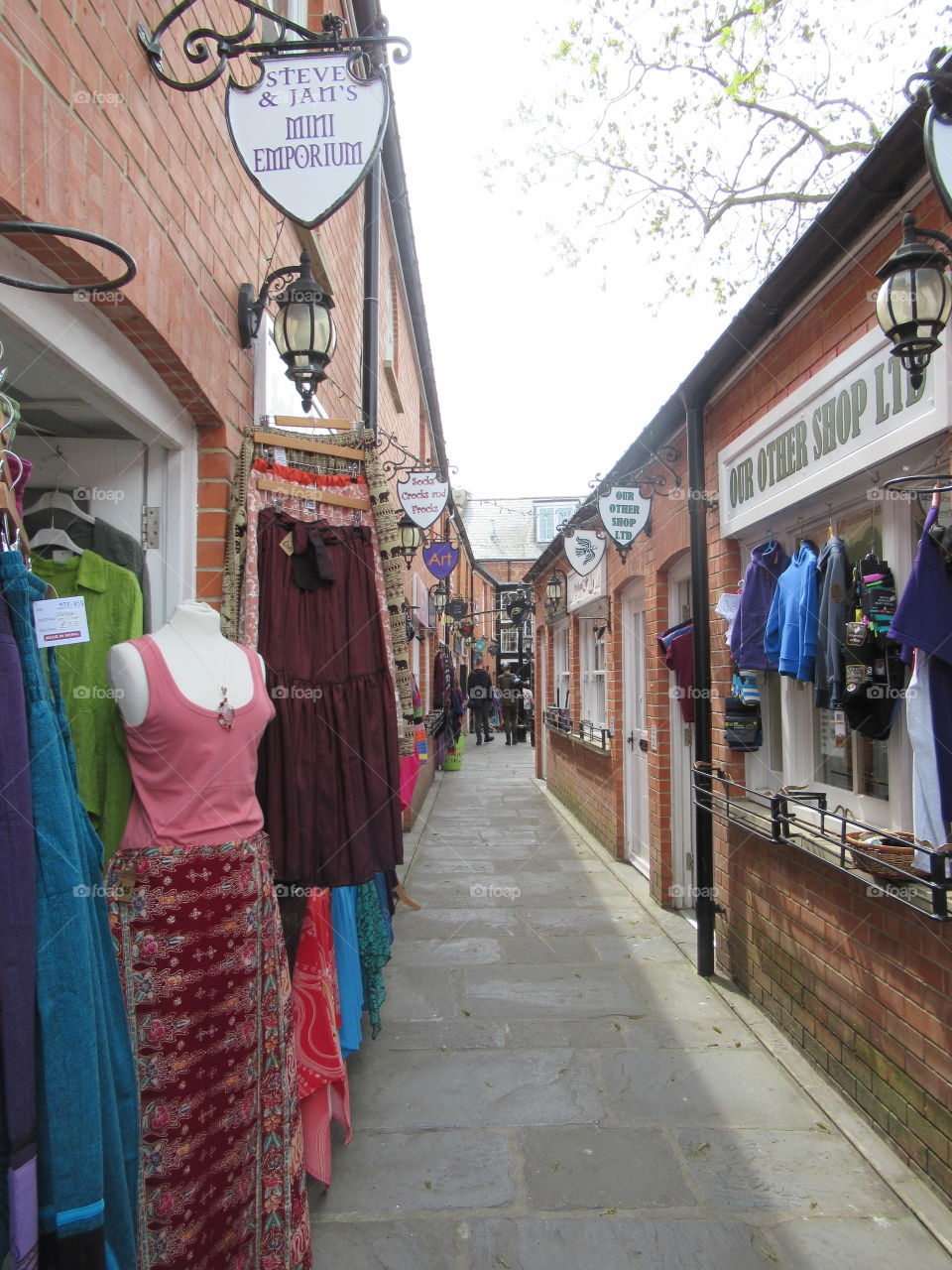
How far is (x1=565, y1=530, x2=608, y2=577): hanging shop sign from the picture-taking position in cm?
745

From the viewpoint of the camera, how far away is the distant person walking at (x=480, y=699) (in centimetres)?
2148

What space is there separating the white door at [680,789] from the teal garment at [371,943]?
311cm

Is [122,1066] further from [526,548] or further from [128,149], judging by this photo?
[526,548]

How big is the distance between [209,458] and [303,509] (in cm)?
36

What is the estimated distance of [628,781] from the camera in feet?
24.4

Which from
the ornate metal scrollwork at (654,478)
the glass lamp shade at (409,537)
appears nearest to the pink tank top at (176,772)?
the ornate metal scrollwork at (654,478)

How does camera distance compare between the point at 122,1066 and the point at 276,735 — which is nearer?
the point at 122,1066

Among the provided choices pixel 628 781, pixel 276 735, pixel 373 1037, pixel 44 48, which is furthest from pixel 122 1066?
pixel 628 781

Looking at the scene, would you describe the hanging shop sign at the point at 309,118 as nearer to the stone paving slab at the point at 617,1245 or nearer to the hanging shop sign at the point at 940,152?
the hanging shop sign at the point at 940,152

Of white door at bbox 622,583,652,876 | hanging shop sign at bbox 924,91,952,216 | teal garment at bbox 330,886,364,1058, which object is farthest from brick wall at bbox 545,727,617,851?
hanging shop sign at bbox 924,91,952,216

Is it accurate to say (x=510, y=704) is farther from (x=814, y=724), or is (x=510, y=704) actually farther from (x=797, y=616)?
(x=797, y=616)

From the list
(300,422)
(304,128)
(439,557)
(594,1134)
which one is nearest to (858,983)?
(594,1134)

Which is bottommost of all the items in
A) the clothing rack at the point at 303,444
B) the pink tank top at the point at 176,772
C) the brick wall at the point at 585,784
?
the brick wall at the point at 585,784

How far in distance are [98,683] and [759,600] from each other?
Result: 117 inches
